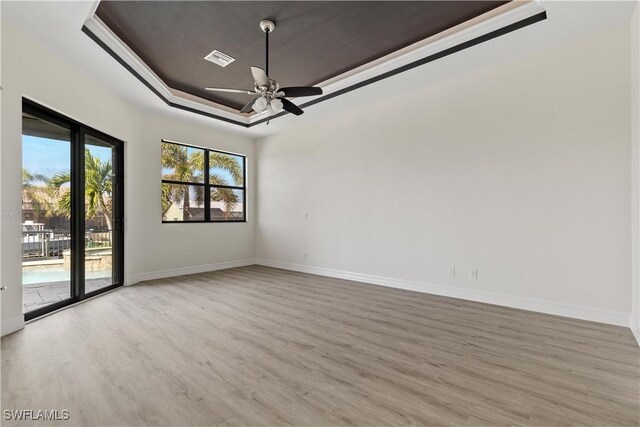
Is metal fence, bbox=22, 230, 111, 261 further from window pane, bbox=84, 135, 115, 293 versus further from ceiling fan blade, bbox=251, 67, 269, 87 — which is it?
ceiling fan blade, bbox=251, 67, 269, 87

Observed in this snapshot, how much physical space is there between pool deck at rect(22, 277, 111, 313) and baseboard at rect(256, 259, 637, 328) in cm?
390

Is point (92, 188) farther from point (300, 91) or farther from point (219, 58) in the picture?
point (300, 91)

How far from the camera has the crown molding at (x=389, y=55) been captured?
3.03 m

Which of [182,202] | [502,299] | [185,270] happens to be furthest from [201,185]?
[502,299]

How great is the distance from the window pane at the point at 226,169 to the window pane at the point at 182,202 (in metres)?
0.43

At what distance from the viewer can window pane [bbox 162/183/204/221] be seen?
5844 mm

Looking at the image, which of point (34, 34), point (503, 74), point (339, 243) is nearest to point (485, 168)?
point (503, 74)

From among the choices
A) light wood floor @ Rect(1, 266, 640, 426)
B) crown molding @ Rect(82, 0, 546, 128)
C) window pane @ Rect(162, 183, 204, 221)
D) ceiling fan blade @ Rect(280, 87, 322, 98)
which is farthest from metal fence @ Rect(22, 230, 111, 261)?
ceiling fan blade @ Rect(280, 87, 322, 98)

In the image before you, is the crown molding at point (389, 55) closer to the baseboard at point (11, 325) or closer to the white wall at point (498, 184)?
the white wall at point (498, 184)

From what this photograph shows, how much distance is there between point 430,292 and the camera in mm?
4457

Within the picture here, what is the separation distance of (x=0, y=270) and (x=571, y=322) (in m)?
5.75

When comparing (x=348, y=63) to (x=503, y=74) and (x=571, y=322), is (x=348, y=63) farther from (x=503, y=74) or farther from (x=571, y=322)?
(x=571, y=322)

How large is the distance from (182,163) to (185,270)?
2.13 metres

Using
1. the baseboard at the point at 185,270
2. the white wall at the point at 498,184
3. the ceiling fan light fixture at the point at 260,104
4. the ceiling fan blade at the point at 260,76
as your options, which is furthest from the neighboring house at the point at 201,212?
the ceiling fan blade at the point at 260,76
